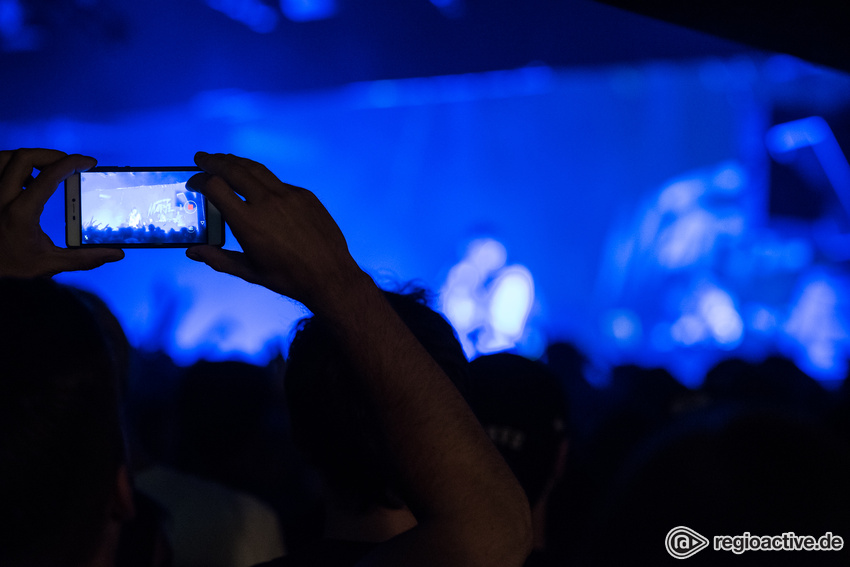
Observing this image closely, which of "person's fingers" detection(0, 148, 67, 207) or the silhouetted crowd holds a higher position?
"person's fingers" detection(0, 148, 67, 207)

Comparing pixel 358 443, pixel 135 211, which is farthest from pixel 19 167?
pixel 358 443

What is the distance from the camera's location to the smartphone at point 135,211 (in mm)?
1059

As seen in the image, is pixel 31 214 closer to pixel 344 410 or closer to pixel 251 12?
pixel 344 410

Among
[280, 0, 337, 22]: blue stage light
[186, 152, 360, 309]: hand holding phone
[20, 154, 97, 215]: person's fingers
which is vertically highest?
[280, 0, 337, 22]: blue stage light

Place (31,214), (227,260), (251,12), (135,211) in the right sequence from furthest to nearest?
(251,12) < (135,211) < (31,214) < (227,260)

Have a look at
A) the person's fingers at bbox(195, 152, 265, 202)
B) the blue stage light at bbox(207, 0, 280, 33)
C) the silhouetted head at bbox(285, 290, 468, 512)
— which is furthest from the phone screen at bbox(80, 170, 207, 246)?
the blue stage light at bbox(207, 0, 280, 33)

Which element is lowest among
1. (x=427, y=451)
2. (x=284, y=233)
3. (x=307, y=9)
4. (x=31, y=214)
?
(x=427, y=451)

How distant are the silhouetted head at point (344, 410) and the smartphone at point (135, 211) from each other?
0.93 ft

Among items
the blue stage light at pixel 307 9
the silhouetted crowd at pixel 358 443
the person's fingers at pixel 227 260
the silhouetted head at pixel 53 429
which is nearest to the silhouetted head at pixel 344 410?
the silhouetted crowd at pixel 358 443

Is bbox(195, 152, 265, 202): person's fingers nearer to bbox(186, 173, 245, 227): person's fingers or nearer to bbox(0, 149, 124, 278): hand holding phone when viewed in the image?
bbox(186, 173, 245, 227): person's fingers

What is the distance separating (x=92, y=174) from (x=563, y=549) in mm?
1339

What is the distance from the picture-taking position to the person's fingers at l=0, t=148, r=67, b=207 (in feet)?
2.68

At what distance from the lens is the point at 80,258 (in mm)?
861

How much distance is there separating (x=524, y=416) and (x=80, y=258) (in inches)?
35.4
